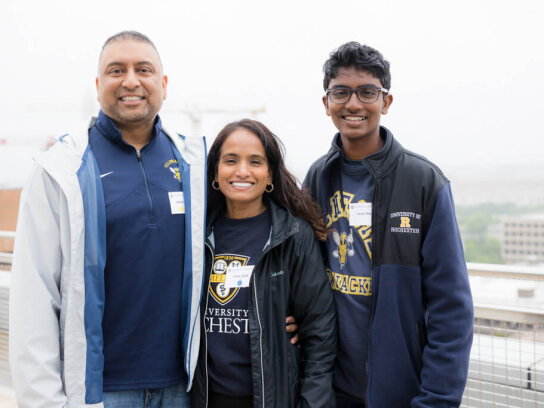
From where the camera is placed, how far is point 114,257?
1.71m

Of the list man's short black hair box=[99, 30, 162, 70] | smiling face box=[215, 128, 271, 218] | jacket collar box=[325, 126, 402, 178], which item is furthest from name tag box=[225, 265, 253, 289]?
man's short black hair box=[99, 30, 162, 70]

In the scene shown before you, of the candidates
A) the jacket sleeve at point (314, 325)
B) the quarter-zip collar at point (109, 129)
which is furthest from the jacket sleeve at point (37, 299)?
the jacket sleeve at point (314, 325)

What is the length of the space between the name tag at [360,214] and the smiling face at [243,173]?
0.38 m

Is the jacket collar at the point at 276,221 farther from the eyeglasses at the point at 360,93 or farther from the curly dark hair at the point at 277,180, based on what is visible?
the eyeglasses at the point at 360,93

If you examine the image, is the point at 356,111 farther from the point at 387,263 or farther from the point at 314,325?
the point at 314,325

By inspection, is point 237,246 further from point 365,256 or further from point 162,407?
point 162,407

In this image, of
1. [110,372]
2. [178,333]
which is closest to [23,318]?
[110,372]

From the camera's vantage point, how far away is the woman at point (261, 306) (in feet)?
5.69

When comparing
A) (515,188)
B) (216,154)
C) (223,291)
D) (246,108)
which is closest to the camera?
(223,291)

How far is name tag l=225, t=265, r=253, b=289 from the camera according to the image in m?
1.78

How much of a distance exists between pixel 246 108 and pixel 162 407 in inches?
2771

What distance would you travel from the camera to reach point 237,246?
1858 mm

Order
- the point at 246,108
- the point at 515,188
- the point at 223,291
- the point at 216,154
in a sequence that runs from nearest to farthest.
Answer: the point at 223,291, the point at 216,154, the point at 515,188, the point at 246,108

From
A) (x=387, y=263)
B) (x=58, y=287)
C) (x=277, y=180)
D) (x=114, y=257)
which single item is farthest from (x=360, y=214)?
(x=58, y=287)
